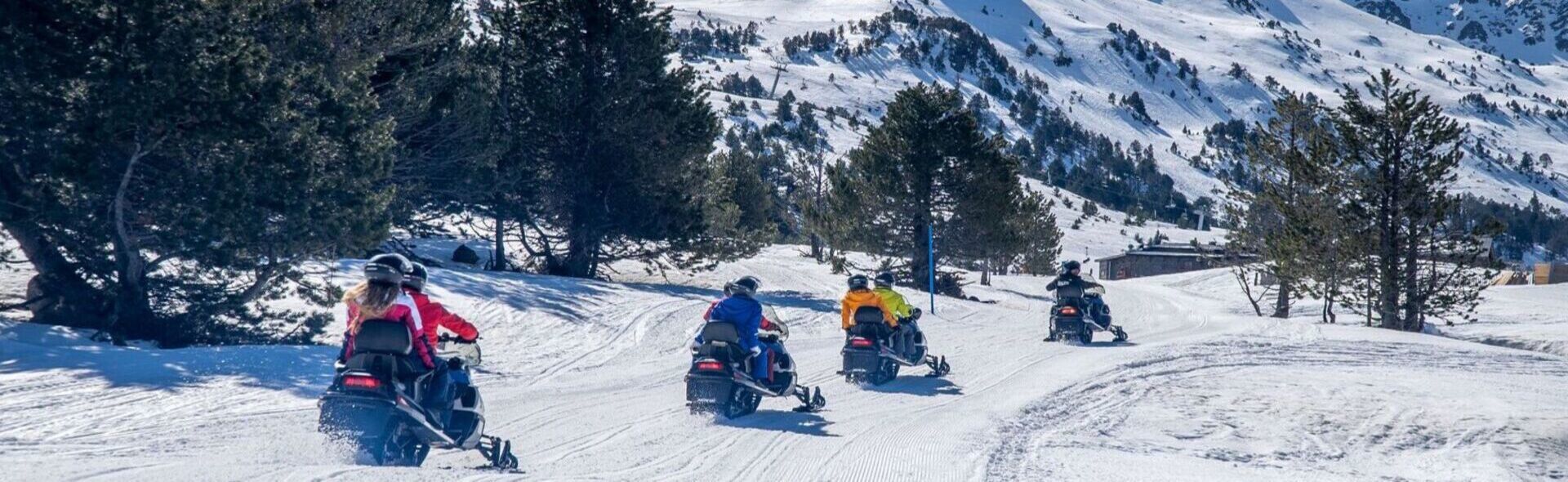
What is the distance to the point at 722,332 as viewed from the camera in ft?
41.1

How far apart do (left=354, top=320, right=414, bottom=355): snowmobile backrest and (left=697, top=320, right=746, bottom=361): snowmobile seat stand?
417cm

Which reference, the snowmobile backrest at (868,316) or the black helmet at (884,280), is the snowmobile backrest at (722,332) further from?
the black helmet at (884,280)

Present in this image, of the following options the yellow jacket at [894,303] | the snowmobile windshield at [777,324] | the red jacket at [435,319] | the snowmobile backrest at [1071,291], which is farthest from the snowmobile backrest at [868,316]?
the snowmobile backrest at [1071,291]

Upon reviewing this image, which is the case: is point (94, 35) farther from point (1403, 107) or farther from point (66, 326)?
point (1403, 107)

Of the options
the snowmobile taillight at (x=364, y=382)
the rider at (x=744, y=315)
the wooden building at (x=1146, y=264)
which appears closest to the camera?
the snowmobile taillight at (x=364, y=382)

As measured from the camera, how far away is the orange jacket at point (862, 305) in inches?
648

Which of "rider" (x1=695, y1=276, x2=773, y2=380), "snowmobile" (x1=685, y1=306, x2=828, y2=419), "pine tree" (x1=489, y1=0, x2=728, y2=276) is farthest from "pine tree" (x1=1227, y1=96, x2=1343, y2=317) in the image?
"rider" (x1=695, y1=276, x2=773, y2=380)

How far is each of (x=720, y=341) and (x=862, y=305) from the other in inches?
167

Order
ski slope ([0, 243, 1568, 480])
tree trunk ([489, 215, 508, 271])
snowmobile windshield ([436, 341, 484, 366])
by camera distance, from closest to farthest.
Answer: snowmobile windshield ([436, 341, 484, 366]) < ski slope ([0, 243, 1568, 480]) < tree trunk ([489, 215, 508, 271])

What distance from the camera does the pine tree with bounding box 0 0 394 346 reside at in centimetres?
1488

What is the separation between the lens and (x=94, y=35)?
598 inches

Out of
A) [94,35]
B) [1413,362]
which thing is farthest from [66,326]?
[1413,362]

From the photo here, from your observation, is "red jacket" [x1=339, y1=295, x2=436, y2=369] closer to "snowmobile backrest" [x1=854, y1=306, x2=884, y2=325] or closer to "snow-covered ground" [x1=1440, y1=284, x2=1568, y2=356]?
"snowmobile backrest" [x1=854, y1=306, x2=884, y2=325]

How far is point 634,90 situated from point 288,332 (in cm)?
1498
